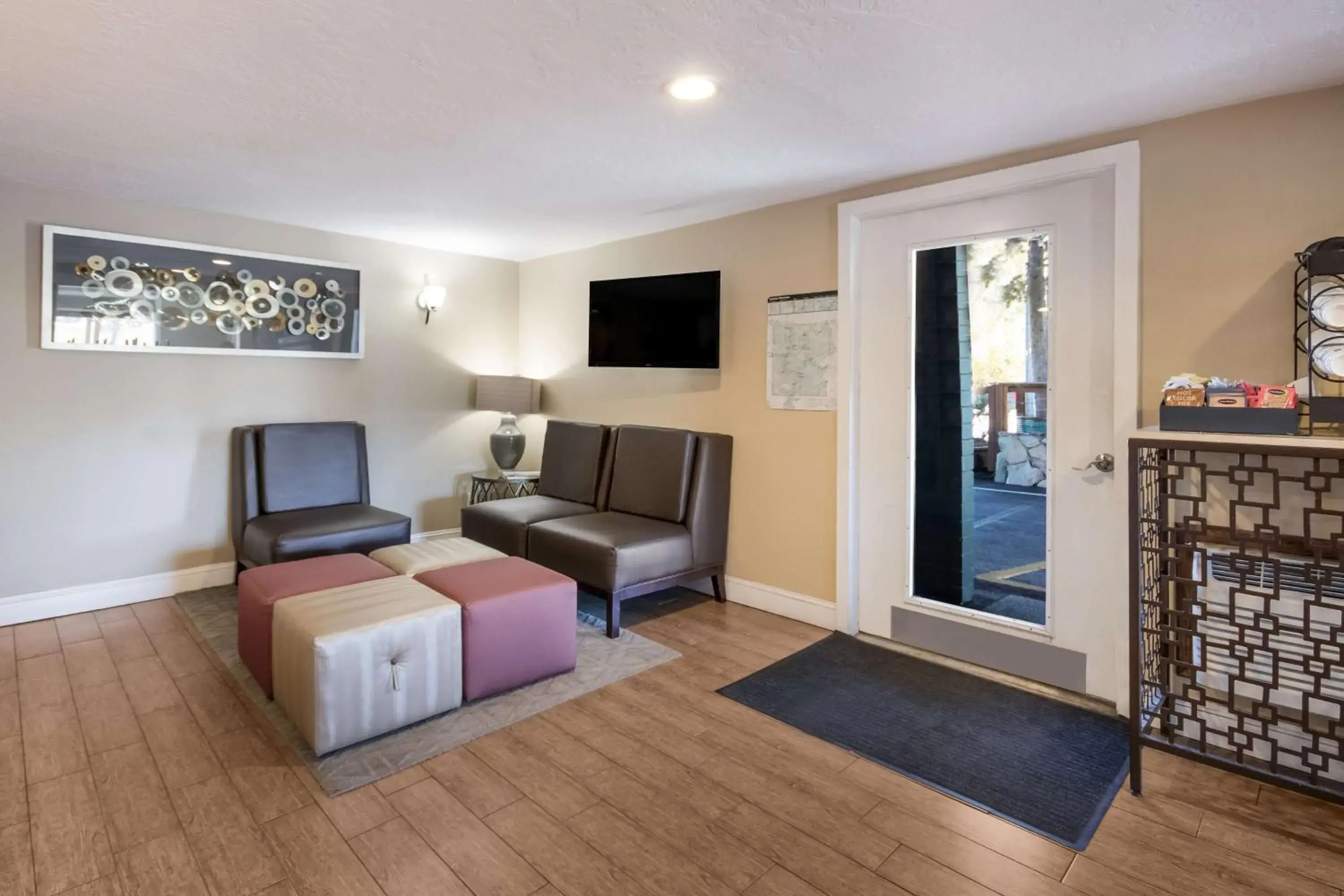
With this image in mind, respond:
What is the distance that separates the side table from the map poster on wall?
1919mm

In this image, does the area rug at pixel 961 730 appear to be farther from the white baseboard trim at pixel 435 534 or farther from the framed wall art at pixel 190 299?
the framed wall art at pixel 190 299

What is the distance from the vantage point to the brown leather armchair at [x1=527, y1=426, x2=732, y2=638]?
3383mm

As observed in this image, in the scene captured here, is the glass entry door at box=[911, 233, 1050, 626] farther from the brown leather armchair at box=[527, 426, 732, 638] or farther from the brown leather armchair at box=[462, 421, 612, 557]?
the brown leather armchair at box=[462, 421, 612, 557]

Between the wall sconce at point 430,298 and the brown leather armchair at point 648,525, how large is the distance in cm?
171

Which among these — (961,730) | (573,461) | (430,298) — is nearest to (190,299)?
(430,298)

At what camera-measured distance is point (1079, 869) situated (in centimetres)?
176

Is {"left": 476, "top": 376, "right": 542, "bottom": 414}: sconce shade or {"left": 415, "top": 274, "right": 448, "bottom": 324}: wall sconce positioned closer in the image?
{"left": 415, "top": 274, "right": 448, "bottom": 324}: wall sconce

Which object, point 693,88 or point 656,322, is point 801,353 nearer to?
point 656,322

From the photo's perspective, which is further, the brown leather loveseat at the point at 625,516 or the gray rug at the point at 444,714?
the brown leather loveseat at the point at 625,516

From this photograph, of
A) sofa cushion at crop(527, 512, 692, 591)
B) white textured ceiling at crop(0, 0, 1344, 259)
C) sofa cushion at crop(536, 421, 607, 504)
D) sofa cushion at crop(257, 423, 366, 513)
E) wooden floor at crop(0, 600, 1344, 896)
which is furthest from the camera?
sofa cushion at crop(536, 421, 607, 504)

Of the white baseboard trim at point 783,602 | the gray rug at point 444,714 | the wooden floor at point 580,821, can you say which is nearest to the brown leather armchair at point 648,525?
the white baseboard trim at point 783,602

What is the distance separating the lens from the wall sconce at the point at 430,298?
4785mm

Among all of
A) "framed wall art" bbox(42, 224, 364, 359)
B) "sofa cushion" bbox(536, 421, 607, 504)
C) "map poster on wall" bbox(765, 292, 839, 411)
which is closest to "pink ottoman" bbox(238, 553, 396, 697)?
"sofa cushion" bbox(536, 421, 607, 504)

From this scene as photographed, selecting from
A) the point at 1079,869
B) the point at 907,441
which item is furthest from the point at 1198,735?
the point at 907,441
